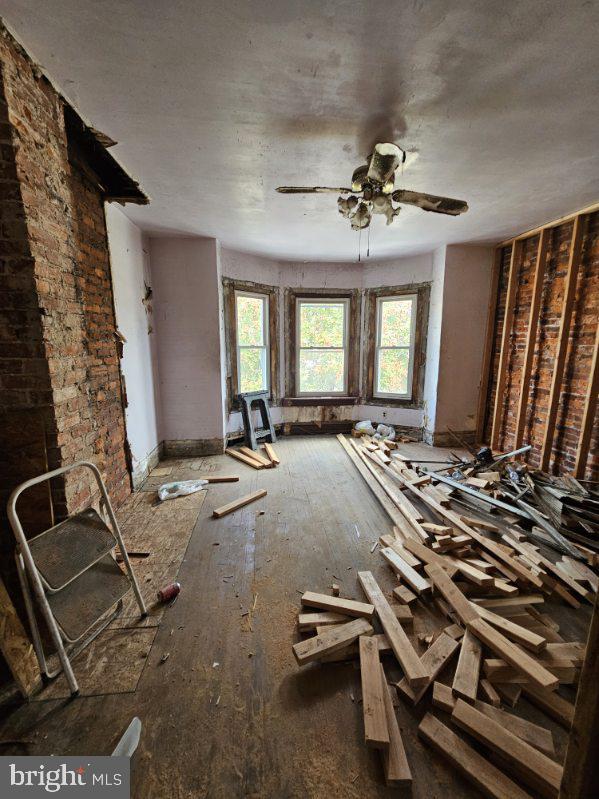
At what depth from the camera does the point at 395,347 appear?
17.8 feet

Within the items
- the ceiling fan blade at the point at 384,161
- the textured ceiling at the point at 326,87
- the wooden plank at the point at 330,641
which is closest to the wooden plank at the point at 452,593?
the wooden plank at the point at 330,641

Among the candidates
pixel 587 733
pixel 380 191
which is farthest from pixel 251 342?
pixel 587 733

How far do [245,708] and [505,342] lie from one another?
4818 mm

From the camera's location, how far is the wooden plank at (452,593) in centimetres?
178

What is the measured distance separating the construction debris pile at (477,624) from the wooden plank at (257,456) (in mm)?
1679

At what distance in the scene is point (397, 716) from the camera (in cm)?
138

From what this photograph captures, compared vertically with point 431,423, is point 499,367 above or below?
above

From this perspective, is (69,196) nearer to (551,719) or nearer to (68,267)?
(68,267)

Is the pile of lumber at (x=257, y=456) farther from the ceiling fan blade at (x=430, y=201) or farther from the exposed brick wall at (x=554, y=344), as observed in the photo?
the exposed brick wall at (x=554, y=344)

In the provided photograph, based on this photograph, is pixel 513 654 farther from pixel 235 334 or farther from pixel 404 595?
pixel 235 334

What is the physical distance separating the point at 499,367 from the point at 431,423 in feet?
4.11

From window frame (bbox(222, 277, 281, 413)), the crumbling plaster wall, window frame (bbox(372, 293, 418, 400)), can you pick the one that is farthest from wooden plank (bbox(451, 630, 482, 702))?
window frame (bbox(372, 293, 418, 400))

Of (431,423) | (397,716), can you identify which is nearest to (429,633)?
(397,716)

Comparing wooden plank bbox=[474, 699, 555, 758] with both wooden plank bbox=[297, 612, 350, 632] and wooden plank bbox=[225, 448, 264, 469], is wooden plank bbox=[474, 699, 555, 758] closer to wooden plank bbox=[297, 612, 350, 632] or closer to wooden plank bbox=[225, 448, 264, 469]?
wooden plank bbox=[297, 612, 350, 632]
